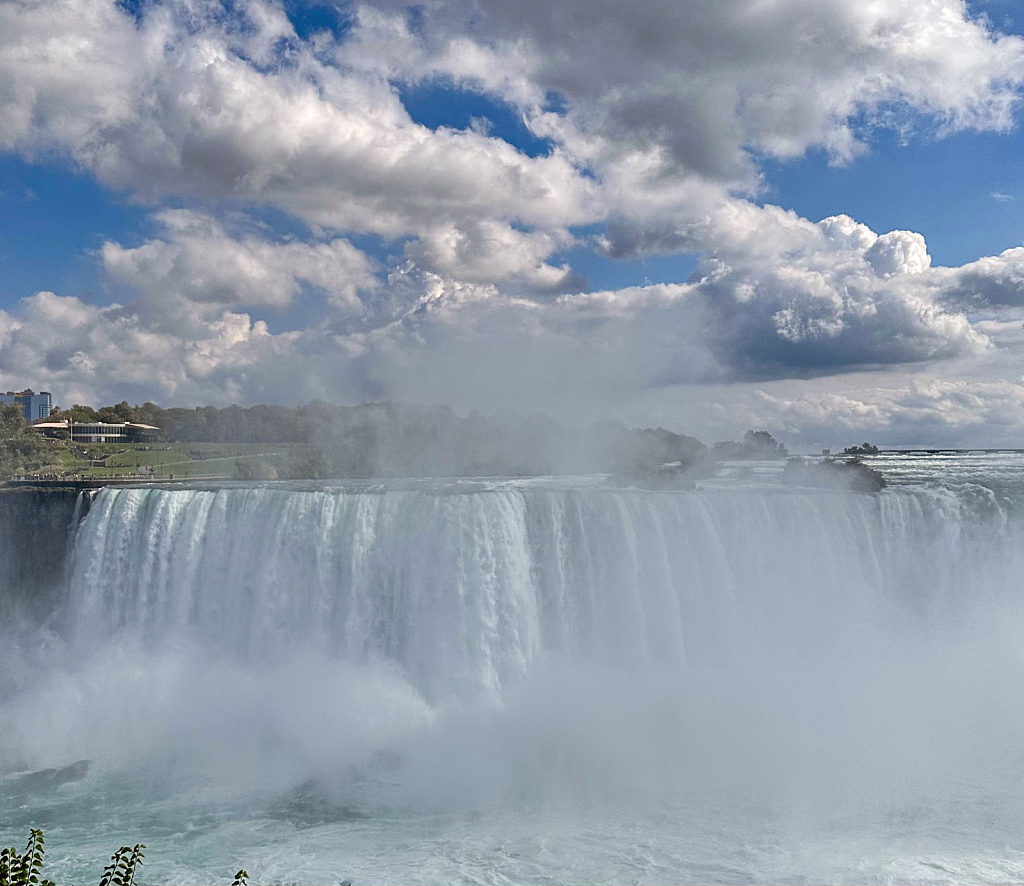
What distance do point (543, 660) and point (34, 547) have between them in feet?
55.8

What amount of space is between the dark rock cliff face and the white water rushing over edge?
1.83 m

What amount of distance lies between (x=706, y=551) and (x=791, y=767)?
677 cm

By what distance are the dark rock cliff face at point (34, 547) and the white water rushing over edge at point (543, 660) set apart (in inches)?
72.1

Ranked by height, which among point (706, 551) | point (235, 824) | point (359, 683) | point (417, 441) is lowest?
point (235, 824)

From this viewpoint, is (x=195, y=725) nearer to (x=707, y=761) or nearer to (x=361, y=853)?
(x=361, y=853)

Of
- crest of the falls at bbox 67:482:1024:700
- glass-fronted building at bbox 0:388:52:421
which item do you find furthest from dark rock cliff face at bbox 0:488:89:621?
glass-fronted building at bbox 0:388:52:421

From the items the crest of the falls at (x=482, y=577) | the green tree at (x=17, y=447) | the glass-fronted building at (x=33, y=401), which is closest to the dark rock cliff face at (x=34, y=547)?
the crest of the falls at (x=482, y=577)

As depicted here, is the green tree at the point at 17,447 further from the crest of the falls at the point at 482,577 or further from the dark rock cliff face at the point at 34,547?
the crest of the falls at the point at 482,577

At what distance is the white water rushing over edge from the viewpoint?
1727 centimetres

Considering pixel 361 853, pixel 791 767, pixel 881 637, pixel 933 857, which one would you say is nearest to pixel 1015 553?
pixel 881 637

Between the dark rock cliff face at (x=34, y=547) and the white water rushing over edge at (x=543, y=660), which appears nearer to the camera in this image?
the white water rushing over edge at (x=543, y=660)

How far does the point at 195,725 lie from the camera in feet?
Result: 67.6

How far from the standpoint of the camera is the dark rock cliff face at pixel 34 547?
24.8 meters

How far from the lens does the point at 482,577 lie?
21.7 m
